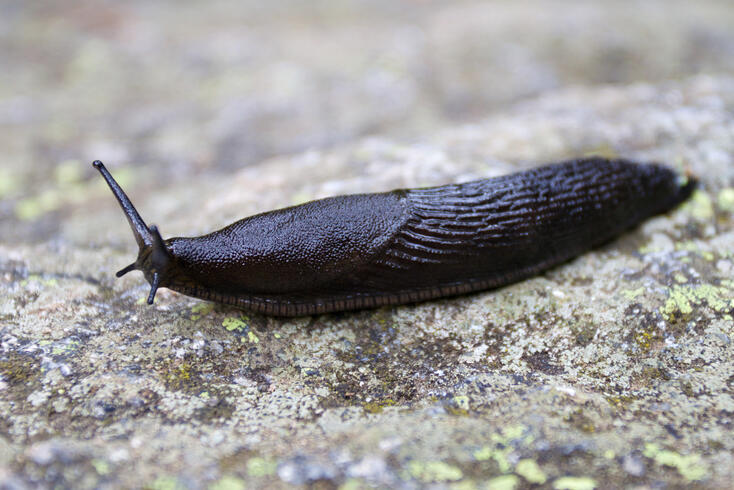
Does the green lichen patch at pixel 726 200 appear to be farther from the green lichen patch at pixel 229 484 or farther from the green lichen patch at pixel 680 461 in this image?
the green lichen patch at pixel 229 484

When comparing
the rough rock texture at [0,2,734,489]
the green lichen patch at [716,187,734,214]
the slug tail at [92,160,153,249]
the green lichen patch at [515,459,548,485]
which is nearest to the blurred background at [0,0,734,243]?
the rough rock texture at [0,2,734,489]

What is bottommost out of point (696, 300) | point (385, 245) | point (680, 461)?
point (680, 461)

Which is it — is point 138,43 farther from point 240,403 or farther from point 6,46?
point 240,403

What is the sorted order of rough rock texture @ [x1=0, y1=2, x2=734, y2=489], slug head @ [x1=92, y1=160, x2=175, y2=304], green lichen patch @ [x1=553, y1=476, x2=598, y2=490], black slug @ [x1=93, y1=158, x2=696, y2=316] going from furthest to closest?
1. black slug @ [x1=93, y1=158, x2=696, y2=316]
2. slug head @ [x1=92, y1=160, x2=175, y2=304]
3. rough rock texture @ [x1=0, y1=2, x2=734, y2=489]
4. green lichen patch @ [x1=553, y1=476, x2=598, y2=490]

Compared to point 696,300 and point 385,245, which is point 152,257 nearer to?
point 385,245

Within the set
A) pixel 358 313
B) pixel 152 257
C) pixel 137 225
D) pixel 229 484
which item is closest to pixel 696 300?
pixel 358 313

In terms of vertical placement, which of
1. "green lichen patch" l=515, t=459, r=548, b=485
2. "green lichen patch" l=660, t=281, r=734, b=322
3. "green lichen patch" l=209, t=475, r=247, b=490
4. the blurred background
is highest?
the blurred background

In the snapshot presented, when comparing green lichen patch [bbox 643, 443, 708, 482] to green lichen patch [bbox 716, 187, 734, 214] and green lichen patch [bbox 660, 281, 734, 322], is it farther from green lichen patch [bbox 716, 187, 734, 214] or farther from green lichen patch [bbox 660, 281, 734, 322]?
green lichen patch [bbox 716, 187, 734, 214]
